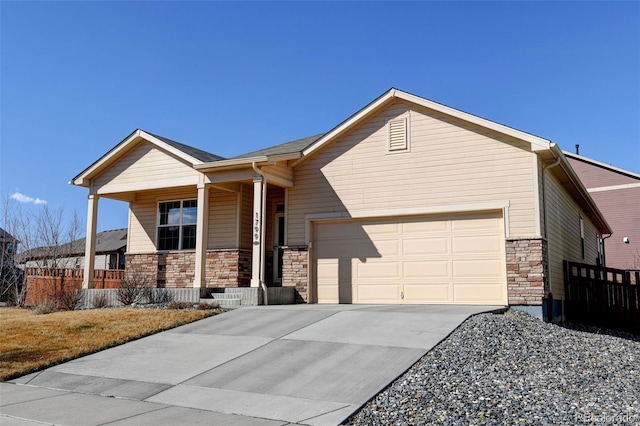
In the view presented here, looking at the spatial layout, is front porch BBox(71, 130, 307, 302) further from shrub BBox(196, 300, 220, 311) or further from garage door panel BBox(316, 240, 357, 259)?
shrub BBox(196, 300, 220, 311)

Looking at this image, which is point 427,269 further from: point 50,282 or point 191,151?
point 50,282

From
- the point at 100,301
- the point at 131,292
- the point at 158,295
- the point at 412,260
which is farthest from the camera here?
the point at 100,301

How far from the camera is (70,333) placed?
35.6ft

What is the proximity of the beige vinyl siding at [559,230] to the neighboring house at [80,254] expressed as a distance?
18740 mm

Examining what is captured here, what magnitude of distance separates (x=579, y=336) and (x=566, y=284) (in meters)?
4.74

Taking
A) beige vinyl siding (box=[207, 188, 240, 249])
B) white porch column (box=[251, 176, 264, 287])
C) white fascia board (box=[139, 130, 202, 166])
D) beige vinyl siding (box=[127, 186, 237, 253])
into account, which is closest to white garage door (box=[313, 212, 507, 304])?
white porch column (box=[251, 176, 264, 287])

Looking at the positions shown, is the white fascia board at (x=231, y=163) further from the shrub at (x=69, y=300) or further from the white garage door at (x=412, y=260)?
the shrub at (x=69, y=300)

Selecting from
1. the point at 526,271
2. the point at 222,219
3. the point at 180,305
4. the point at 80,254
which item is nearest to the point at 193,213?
the point at 222,219

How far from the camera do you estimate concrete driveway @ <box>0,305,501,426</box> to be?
20.5ft

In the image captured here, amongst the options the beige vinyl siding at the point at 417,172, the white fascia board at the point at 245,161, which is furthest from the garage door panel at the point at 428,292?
the white fascia board at the point at 245,161

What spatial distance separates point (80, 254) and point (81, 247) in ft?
9.07

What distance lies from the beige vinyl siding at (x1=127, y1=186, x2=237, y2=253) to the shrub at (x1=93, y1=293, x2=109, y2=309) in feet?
8.78

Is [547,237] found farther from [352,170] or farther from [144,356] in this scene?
[144,356]

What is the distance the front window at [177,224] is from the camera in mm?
17406
